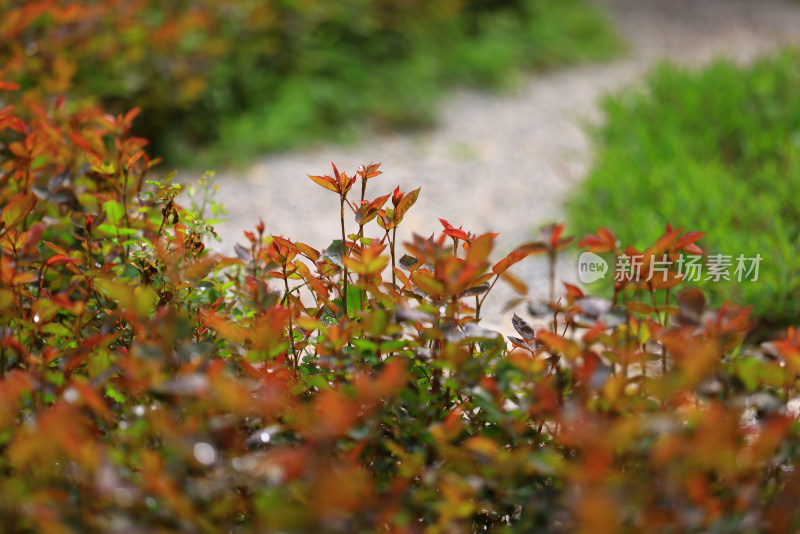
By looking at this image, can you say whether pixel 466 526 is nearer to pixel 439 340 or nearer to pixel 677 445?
pixel 439 340

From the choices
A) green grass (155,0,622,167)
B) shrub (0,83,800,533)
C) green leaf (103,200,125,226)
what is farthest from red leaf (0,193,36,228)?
green grass (155,0,622,167)

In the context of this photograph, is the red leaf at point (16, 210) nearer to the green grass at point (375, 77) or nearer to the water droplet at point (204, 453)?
the water droplet at point (204, 453)

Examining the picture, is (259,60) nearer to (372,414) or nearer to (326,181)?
(326,181)

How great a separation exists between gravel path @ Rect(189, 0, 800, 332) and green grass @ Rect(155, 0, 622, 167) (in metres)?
0.15

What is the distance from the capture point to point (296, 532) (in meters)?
0.80

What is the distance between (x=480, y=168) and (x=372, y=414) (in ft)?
10.2

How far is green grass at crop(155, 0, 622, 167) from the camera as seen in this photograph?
4.04 metres

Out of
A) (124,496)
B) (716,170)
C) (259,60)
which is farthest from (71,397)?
(259,60)

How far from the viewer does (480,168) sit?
4.11 metres

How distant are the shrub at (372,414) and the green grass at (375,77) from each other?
2.60 metres

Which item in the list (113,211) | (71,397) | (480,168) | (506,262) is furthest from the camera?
(480,168)

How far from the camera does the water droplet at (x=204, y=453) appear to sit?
93 cm

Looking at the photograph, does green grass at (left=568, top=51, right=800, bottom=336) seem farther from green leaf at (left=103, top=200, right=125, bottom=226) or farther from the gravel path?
green leaf at (left=103, top=200, right=125, bottom=226)

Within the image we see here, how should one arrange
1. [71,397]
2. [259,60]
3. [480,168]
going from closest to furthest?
[71,397] < [480,168] < [259,60]
